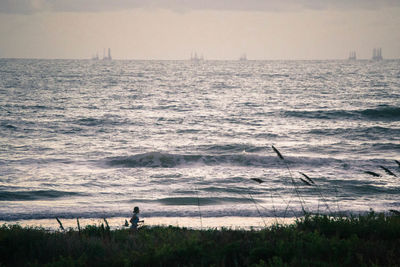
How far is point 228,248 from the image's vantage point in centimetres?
531

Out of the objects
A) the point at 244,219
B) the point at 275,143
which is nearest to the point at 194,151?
the point at 275,143

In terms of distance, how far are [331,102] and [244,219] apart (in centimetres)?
4208

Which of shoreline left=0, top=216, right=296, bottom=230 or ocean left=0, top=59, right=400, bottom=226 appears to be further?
ocean left=0, top=59, right=400, bottom=226

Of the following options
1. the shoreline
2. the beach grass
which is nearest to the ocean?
the shoreline

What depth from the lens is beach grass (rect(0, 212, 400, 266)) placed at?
4980 mm

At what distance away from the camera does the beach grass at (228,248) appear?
196 inches

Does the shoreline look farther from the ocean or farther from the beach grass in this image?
the beach grass

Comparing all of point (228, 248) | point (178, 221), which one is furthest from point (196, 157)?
point (228, 248)

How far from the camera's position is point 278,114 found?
144ft

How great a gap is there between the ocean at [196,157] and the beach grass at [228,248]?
0.63 metres

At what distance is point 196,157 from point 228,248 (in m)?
19.2

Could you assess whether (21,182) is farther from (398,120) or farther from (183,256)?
(398,120)

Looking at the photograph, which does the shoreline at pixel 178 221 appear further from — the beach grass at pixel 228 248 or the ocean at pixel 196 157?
the beach grass at pixel 228 248

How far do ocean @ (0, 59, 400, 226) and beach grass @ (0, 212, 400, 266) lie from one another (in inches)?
24.7
